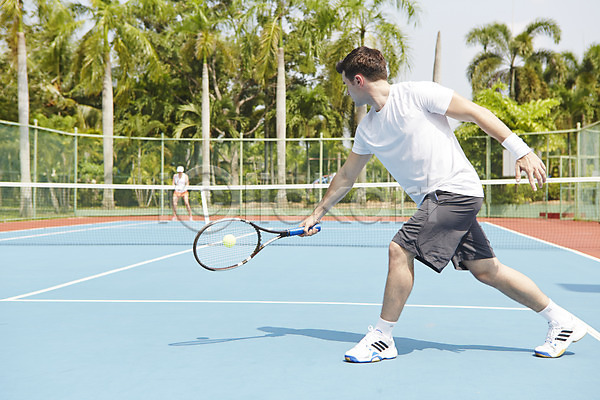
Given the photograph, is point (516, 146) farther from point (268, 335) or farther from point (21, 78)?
point (21, 78)

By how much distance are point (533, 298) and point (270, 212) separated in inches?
641

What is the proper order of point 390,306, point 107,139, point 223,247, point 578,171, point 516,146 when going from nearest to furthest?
point 516,146 → point 390,306 → point 223,247 → point 578,171 → point 107,139

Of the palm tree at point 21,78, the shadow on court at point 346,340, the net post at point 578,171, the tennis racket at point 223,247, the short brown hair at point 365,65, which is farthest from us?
the palm tree at point 21,78

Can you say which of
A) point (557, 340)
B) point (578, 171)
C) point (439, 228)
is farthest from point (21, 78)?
point (557, 340)

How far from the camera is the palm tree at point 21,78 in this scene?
55.8 feet

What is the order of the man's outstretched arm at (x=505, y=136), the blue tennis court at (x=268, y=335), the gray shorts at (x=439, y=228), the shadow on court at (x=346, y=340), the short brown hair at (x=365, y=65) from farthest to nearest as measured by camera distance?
the shadow on court at (x=346, y=340), the short brown hair at (x=365, y=65), the gray shorts at (x=439, y=228), the man's outstretched arm at (x=505, y=136), the blue tennis court at (x=268, y=335)

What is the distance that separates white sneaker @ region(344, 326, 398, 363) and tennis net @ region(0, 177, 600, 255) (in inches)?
345

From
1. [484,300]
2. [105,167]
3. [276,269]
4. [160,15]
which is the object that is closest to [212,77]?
[160,15]

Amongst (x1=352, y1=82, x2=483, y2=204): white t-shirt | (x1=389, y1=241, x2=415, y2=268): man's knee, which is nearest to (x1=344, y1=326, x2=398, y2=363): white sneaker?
(x1=389, y1=241, x2=415, y2=268): man's knee

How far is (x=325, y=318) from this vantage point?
4.75 metres

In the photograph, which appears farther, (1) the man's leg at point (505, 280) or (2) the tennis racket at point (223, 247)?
(2) the tennis racket at point (223, 247)

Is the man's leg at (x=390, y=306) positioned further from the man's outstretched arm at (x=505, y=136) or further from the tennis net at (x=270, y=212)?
the tennis net at (x=270, y=212)

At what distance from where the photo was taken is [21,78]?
63.6 ft

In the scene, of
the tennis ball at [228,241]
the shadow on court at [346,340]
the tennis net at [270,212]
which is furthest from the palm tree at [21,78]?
the shadow on court at [346,340]
